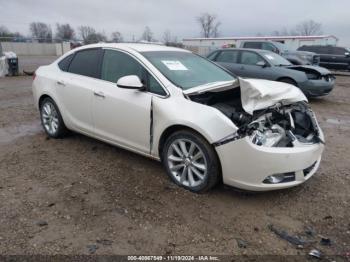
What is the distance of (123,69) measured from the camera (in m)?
4.31

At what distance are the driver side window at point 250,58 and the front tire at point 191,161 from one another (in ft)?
22.0

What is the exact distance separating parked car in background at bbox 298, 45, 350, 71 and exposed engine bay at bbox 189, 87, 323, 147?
17.4 metres

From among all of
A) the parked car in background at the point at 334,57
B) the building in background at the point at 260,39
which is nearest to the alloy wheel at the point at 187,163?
the parked car in background at the point at 334,57

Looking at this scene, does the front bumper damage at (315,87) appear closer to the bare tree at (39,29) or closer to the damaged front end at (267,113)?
the damaged front end at (267,113)

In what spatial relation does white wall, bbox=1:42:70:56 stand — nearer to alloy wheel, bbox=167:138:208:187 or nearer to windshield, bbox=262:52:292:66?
windshield, bbox=262:52:292:66

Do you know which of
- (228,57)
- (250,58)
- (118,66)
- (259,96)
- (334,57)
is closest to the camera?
(259,96)

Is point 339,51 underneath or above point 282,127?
above

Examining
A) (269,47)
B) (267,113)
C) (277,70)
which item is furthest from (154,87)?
(269,47)

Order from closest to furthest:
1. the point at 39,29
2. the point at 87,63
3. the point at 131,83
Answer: the point at 131,83 < the point at 87,63 < the point at 39,29

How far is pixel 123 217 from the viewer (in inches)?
128

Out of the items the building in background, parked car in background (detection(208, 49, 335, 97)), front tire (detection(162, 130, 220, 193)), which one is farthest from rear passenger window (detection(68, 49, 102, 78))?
the building in background

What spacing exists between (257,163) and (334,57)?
18.8 metres

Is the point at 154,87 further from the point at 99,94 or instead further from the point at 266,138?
the point at 266,138

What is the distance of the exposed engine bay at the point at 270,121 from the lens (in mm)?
3393
